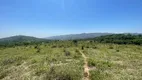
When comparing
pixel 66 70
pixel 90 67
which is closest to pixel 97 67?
pixel 90 67

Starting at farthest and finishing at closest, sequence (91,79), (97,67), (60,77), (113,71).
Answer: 1. (97,67)
2. (113,71)
3. (60,77)
4. (91,79)

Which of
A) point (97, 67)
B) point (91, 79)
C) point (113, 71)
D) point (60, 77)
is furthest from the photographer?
point (97, 67)

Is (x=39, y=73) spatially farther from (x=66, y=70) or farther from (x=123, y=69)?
(x=123, y=69)

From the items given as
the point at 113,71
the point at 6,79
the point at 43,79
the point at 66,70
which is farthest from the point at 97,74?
the point at 6,79

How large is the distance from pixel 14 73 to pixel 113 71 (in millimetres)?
19812

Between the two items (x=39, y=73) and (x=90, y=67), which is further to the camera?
(x=90, y=67)

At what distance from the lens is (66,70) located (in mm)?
27109

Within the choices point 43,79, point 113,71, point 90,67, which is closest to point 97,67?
point 90,67

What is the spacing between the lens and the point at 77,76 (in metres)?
24.1

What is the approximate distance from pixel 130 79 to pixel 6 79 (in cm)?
2199

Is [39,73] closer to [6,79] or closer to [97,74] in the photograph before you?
[6,79]

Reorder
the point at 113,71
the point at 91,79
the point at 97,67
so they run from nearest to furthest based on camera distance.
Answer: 1. the point at 91,79
2. the point at 113,71
3. the point at 97,67

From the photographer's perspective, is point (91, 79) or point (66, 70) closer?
point (91, 79)

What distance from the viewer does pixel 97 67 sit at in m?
29.1
